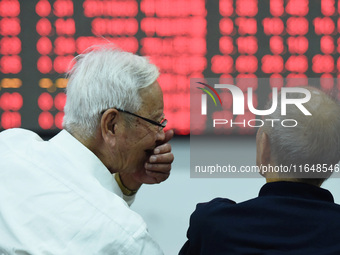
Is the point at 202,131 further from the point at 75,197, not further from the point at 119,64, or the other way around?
the point at 75,197

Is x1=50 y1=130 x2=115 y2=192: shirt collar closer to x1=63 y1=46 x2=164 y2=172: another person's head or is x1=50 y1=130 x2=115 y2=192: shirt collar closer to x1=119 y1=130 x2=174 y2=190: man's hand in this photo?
x1=63 y1=46 x2=164 y2=172: another person's head

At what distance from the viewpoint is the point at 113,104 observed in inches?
31.8

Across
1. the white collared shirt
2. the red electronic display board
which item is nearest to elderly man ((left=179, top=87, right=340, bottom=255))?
the white collared shirt

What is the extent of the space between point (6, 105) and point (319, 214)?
2.99 feet

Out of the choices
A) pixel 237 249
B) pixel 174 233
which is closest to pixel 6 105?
pixel 174 233

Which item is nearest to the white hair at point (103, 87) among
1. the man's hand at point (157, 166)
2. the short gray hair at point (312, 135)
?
the man's hand at point (157, 166)

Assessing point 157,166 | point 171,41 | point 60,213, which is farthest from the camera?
point 171,41

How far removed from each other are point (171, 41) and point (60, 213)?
652 mm

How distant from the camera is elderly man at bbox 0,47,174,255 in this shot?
67cm

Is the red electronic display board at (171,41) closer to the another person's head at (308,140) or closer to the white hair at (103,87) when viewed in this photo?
the white hair at (103,87)

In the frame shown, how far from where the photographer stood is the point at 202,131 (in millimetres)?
1200

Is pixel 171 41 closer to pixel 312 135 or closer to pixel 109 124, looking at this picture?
pixel 109 124

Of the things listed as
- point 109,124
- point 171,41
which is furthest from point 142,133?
point 171,41

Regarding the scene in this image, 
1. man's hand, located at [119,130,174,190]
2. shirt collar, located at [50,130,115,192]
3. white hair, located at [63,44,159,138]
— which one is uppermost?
white hair, located at [63,44,159,138]
